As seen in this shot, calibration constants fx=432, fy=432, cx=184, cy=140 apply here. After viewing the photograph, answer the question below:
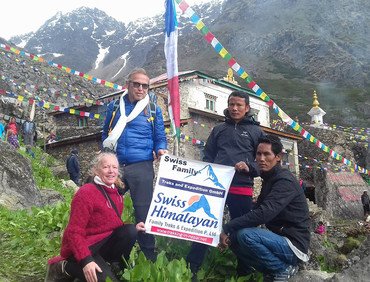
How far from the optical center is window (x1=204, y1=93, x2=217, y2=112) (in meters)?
31.0

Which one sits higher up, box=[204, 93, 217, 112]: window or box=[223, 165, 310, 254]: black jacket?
box=[204, 93, 217, 112]: window

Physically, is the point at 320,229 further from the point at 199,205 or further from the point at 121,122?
the point at 121,122

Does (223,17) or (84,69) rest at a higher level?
(223,17)

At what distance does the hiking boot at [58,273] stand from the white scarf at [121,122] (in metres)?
1.38

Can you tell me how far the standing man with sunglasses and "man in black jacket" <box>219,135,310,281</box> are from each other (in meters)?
0.95

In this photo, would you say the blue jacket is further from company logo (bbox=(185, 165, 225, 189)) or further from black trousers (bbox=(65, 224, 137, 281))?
black trousers (bbox=(65, 224, 137, 281))

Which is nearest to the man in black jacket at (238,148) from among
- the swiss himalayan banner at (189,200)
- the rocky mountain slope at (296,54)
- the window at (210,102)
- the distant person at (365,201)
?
the swiss himalayan banner at (189,200)

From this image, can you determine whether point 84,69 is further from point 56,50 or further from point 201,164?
point 201,164

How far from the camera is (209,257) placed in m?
5.00

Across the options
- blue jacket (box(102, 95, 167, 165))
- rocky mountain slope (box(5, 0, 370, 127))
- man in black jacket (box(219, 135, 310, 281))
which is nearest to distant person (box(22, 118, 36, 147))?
blue jacket (box(102, 95, 167, 165))

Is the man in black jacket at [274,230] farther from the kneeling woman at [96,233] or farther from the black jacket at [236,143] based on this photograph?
the kneeling woman at [96,233]

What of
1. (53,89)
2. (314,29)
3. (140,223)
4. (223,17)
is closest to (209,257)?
(140,223)

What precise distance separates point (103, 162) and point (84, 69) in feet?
514

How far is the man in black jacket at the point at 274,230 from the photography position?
4316 mm
